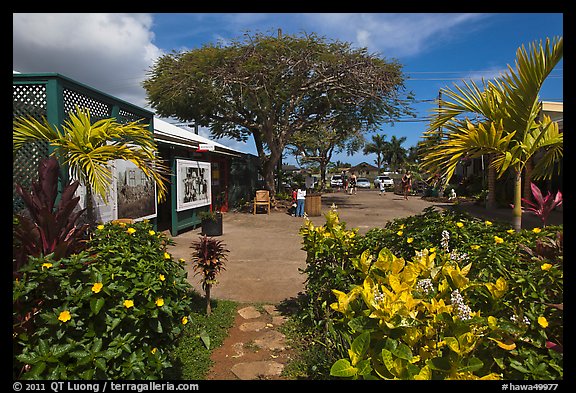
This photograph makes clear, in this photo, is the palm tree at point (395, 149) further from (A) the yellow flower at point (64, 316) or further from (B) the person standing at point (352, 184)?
(A) the yellow flower at point (64, 316)

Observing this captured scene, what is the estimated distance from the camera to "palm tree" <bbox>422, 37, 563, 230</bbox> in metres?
2.71

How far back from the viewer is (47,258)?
A: 1894mm

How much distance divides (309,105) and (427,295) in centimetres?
1609

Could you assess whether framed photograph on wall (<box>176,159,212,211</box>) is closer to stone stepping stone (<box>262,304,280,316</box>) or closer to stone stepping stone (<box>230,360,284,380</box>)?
stone stepping stone (<box>262,304,280,316</box>)

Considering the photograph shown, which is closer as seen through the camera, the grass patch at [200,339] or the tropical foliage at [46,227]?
the tropical foliage at [46,227]

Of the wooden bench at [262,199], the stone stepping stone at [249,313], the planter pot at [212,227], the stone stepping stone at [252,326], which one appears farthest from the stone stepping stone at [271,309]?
the wooden bench at [262,199]

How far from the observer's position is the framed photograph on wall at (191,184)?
965 centimetres

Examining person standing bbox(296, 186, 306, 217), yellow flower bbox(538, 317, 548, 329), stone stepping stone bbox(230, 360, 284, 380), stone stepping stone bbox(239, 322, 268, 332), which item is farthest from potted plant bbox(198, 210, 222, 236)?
yellow flower bbox(538, 317, 548, 329)

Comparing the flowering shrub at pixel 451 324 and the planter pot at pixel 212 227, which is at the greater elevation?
the flowering shrub at pixel 451 324

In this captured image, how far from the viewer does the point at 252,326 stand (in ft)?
12.1

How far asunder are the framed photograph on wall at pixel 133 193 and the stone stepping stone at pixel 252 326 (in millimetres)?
4506

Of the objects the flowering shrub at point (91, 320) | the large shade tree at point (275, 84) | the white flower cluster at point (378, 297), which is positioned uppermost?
the large shade tree at point (275, 84)
